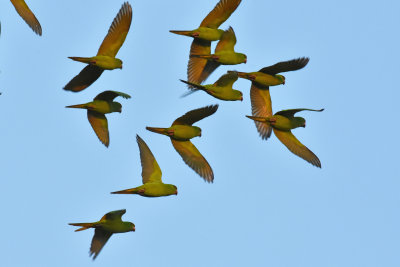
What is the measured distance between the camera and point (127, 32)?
714 inches

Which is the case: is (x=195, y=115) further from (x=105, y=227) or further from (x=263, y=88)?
(x=105, y=227)

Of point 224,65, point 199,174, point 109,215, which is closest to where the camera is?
point 109,215

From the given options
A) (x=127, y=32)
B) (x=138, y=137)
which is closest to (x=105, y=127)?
(x=138, y=137)

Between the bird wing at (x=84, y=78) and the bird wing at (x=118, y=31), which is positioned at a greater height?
the bird wing at (x=118, y=31)

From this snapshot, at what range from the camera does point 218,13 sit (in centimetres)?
1897

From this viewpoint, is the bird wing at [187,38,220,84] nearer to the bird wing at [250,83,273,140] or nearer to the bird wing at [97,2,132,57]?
the bird wing at [250,83,273,140]

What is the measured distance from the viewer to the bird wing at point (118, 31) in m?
18.0

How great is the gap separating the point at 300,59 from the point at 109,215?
4533mm

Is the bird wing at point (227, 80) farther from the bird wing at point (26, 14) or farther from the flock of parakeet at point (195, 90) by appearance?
the bird wing at point (26, 14)

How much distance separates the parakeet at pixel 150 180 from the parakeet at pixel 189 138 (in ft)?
2.01

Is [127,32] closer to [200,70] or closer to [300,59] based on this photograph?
[200,70]

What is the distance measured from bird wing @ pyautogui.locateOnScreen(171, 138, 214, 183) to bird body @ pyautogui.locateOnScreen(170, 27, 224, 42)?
7.38ft

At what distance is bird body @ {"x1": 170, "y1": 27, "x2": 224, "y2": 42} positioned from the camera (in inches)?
734

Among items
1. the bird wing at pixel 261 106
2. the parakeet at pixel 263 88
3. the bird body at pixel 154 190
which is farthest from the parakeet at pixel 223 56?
the bird body at pixel 154 190
